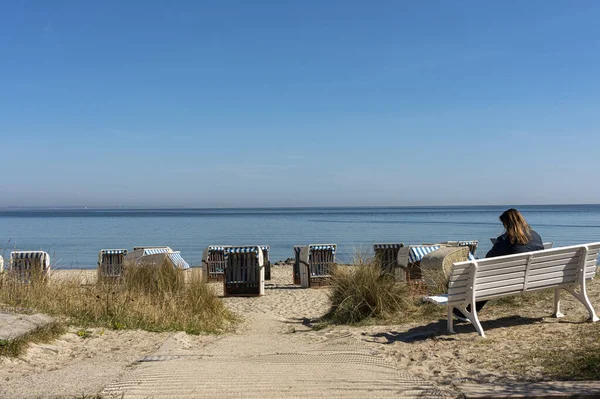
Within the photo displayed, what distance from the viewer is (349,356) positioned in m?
5.37

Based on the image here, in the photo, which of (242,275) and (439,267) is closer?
(439,267)

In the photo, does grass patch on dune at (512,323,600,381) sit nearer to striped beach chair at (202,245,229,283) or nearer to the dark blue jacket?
the dark blue jacket

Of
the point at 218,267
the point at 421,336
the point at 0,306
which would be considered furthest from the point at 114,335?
the point at 218,267

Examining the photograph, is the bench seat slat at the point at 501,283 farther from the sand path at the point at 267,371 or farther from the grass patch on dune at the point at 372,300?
the grass patch on dune at the point at 372,300

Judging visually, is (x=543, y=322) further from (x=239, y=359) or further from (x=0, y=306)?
(x=0, y=306)

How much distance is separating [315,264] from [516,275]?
28.4 feet

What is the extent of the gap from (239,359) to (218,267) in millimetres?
10369

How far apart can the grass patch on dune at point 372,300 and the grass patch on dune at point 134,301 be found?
1677 millimetres

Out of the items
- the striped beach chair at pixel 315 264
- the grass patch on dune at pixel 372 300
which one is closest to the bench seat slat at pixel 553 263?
the grass patch on dune at pixel 372 300

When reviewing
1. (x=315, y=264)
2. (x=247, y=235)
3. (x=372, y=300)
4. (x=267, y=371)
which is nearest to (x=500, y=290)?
(x=372, y=300)

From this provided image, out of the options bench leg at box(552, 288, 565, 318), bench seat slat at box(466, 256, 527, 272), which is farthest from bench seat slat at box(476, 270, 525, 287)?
bench leg at box(552, 288, 565, 318)

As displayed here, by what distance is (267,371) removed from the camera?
185 inches

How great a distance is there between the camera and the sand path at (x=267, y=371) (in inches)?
161

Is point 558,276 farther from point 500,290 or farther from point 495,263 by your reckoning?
point 495,263
